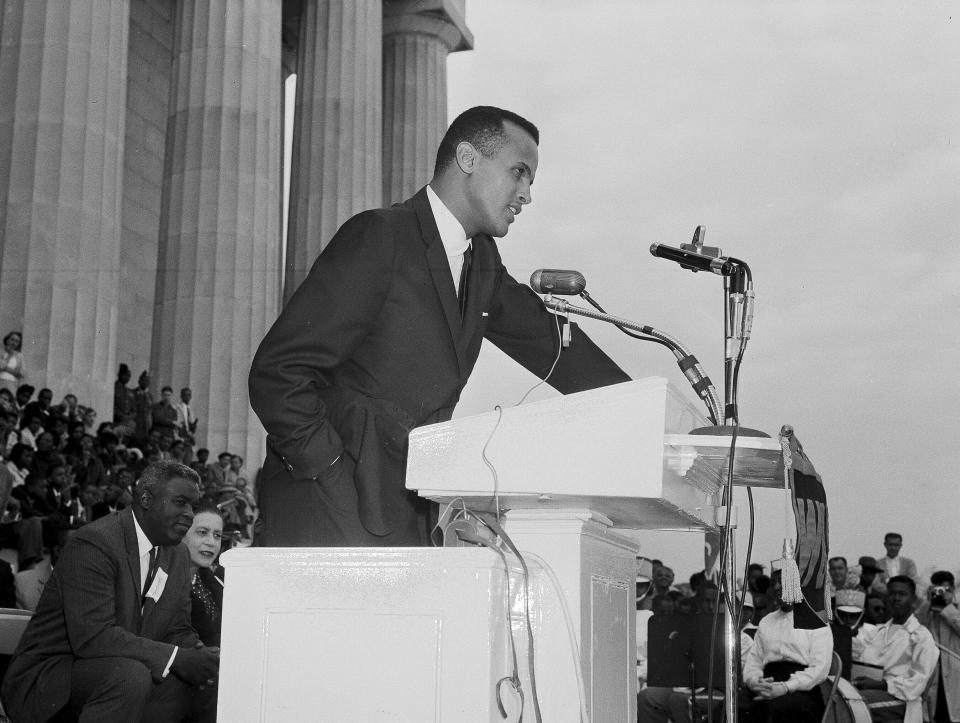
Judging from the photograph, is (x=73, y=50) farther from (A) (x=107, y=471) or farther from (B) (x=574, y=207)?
(B) (x=574, y=207)

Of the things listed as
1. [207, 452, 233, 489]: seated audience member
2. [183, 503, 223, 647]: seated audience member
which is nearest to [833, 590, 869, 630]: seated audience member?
[183, 503, 223, 647]: seated audience member

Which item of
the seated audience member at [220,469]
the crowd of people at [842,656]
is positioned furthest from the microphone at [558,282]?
the seated audience member at [220,469]

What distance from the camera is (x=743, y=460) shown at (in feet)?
10.5

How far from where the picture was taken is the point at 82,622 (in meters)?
4.71

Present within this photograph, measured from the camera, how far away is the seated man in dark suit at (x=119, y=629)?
4.65 m

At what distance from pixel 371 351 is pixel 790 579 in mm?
1311

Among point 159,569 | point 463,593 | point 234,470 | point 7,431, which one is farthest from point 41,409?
point 463,593

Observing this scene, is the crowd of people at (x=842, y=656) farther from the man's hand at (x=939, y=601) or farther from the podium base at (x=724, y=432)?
the podium base at (x=724, y=432)

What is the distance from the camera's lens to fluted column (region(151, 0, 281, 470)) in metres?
18.6

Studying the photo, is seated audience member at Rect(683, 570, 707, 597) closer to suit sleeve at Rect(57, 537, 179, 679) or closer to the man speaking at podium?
suit sleeve at Rect(57, 537, 179, 679)

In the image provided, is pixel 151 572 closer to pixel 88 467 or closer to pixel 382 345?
pixel 382 345

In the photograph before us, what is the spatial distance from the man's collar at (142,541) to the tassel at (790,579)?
113 inches

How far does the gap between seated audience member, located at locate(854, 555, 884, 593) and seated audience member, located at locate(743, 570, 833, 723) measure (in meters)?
2.52

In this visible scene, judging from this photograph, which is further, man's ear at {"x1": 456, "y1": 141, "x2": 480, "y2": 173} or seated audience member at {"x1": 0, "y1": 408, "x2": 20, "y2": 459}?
seated audience member at {"x1": 0, "y1": 408, "x2": 20, "y2": 459}
